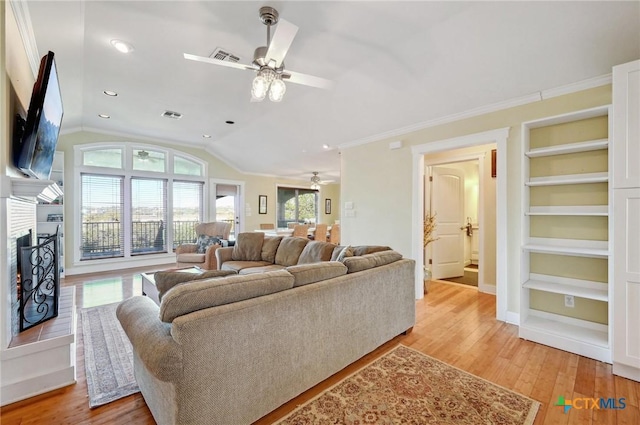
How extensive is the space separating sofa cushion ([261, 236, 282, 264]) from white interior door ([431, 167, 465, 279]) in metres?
2.84

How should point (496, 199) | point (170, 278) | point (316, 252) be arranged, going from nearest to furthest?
1. point (170, 278)
2. point (496, 199)
3. point (316, 252)

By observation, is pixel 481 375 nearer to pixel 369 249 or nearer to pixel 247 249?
pixel 369 249

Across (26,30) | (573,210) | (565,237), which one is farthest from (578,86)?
(26,30)

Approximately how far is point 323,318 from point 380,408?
0.64m

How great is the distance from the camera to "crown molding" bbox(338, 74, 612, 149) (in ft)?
8.54

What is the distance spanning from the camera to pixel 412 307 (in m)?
2.82

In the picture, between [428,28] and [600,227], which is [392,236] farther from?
[428,28]

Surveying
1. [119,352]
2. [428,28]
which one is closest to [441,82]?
[428,28]

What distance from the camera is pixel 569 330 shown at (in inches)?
102

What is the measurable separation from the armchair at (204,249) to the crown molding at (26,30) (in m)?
3.14

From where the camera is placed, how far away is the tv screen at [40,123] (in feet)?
6.26

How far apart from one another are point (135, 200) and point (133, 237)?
0.82 metres

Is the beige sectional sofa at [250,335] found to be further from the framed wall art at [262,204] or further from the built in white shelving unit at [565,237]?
the framed wall art at [262,204]

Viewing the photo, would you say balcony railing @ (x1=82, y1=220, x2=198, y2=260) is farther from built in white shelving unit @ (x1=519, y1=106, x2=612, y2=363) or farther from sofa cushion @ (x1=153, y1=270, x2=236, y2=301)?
built in white shelving unit @ (x1=519, y1=106, x2=612, y2=363)
